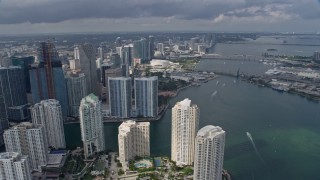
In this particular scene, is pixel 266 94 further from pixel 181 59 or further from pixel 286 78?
pixel 181 59

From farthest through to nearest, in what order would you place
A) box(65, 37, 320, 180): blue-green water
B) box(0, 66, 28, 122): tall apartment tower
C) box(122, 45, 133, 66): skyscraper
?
box(122, 45, 133, 66): skyscraper, box(0, 66, 28, 122): tall apartment tower, box(65, 37, 320, 180): blue-green water

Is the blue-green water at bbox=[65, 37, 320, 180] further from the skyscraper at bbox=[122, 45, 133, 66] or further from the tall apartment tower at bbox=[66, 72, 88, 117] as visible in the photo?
the skyscraper at bbox=[122, 45, 133, 66]

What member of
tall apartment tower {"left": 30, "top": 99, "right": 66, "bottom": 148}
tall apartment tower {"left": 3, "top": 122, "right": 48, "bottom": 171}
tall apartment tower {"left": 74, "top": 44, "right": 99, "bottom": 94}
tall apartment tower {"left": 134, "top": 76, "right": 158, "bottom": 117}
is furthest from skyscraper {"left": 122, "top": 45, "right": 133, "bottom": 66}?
tall apartment tower {"left": 3, "top": 122, "right": 48, "bottom": 171}

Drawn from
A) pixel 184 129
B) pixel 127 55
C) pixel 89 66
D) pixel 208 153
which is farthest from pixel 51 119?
pixel 127 55

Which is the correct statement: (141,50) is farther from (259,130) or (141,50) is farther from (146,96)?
(259,130)

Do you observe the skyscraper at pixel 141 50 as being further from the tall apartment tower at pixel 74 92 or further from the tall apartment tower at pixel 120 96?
the tall apartment tower at pixel 120 96

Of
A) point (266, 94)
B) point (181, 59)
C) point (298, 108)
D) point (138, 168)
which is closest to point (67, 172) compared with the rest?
point (138, 168)
